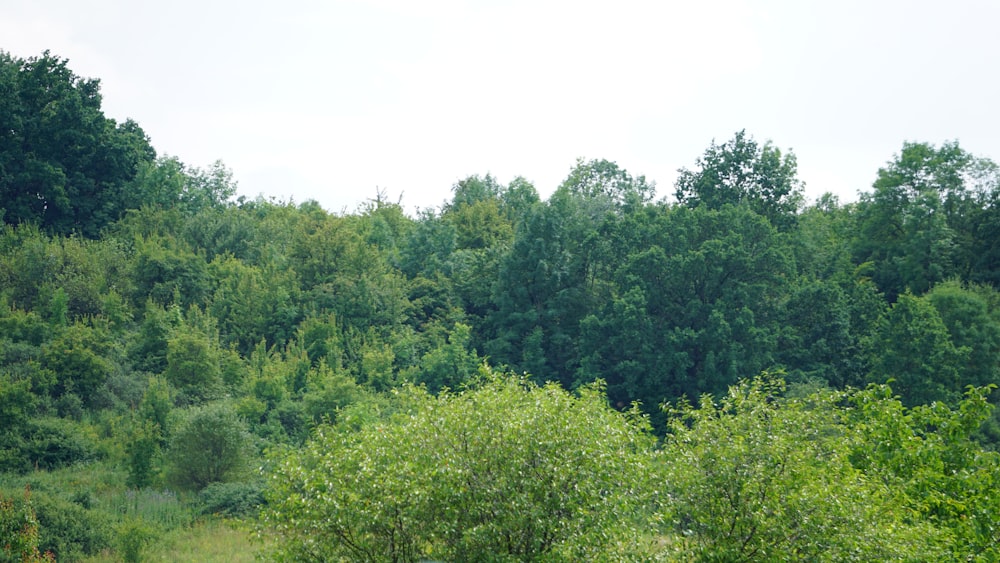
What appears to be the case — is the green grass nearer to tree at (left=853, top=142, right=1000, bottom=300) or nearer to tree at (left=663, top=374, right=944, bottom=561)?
tree at (left=663, top=374, right=944, bottom=561)

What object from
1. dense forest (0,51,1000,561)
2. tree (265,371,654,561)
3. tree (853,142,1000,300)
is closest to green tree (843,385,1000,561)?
dense forest (0,51,1000,561)

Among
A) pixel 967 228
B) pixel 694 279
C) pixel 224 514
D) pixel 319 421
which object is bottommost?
pixel 224 514

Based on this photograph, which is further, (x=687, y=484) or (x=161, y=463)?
(x=161, y=463)

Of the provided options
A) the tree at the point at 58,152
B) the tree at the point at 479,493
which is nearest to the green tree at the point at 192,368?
the tree at the point at 58,152

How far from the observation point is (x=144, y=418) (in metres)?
39.2

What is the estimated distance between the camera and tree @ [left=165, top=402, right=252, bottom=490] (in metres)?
36.1

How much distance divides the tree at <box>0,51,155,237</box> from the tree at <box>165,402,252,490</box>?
24.7 m

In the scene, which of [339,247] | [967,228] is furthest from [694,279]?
[339,247]

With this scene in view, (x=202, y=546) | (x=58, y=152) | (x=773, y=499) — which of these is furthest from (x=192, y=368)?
(x=773, y=499)

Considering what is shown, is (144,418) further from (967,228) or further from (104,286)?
(967,228)

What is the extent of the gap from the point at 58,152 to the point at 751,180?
42862 millimetres

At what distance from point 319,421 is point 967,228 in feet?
126

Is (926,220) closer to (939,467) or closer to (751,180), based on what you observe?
(751,180)

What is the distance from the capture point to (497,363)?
4872cm
